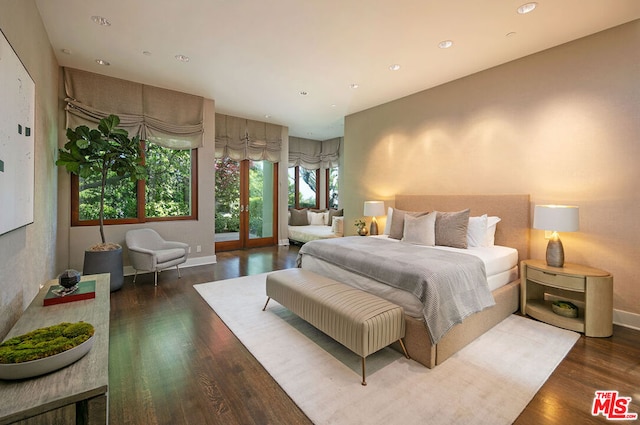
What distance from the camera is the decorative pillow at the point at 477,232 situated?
11.5 ft

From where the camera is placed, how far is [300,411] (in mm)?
1717

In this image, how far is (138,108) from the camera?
447cm

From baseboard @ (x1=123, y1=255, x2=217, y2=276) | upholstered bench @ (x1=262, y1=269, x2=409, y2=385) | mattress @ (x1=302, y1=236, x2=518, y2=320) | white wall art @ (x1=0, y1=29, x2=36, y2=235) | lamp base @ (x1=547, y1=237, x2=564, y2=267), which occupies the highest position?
white wall art @ (x1=0, y1=29, x2=36, y2=235)

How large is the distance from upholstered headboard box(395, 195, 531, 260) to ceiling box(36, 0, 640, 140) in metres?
1.76

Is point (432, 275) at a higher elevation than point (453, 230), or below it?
below

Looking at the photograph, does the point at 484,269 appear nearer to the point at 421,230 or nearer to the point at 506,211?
the point at 421,230

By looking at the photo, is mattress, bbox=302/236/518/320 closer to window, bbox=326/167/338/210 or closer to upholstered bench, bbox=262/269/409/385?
upholstered bench, bbox=262/269/409/385

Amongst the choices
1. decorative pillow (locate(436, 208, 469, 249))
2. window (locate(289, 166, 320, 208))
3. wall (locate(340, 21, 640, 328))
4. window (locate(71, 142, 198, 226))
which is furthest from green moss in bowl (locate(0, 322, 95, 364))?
window (locate(289, 166, 320, 208))

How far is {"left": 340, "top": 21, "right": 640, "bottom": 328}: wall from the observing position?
2814mm

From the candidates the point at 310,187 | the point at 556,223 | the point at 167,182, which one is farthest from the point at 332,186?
the point at 556,223

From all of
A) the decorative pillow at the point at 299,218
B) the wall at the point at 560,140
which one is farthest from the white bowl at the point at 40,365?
the decorative pillow at the point at 299,218

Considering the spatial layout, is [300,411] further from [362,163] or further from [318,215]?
[318,215]

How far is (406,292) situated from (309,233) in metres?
4.45

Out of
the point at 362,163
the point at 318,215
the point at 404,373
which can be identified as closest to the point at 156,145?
the point at 362,163
